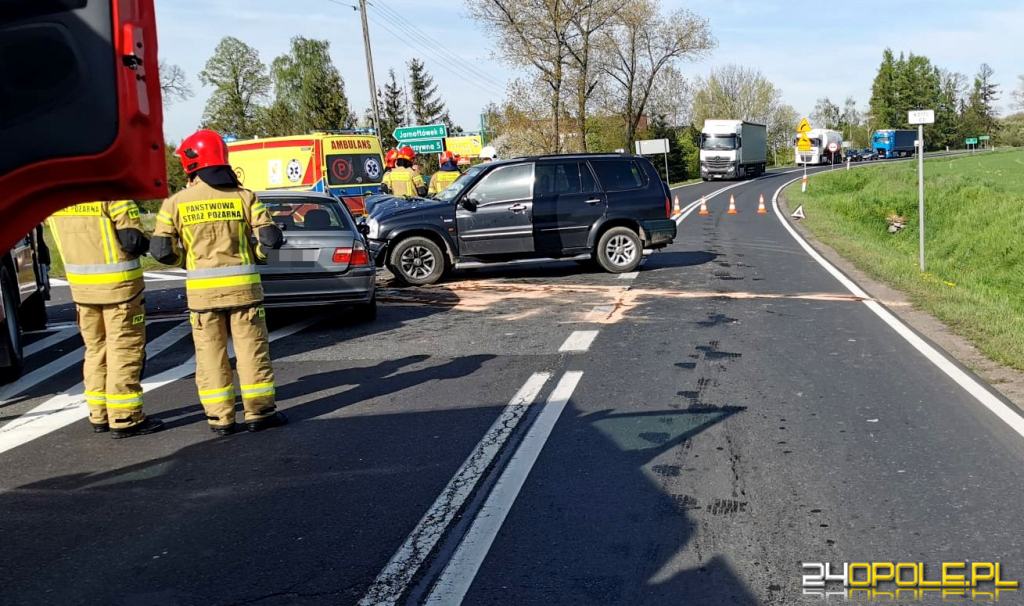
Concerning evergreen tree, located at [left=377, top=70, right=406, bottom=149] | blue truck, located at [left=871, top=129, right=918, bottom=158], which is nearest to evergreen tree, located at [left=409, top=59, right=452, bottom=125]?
evergreen tree, located at [left=377, top=70, right=406, bottom=149]

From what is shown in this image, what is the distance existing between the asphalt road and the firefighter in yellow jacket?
291 millimetres

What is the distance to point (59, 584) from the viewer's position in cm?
385

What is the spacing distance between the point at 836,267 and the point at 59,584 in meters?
13.3

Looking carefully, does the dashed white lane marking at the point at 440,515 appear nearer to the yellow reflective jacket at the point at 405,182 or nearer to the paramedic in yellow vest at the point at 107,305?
the paramedic in yellow vest at the point at 107,305

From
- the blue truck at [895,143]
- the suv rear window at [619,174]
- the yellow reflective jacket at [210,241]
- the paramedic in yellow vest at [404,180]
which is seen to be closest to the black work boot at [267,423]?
the yellow reflective jacket at [210,241]

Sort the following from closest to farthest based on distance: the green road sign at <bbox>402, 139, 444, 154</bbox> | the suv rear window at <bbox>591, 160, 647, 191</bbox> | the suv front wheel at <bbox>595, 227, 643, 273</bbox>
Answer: the suv front wheel at <bbox>595, 227, 643, 273</bbox> → the suv rear window at <bbox>591, 160, 647, 191</bbox> → the green road sign at <bbox>402, 139, 444, 154</bbox>

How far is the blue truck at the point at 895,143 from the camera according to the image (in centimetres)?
9606

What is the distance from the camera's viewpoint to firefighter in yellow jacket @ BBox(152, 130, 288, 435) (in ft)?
20.3

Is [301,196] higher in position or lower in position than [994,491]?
higher

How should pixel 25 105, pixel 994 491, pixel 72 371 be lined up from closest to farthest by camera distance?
pixel 25 105 → pixel 994 491 → pixel 72 371

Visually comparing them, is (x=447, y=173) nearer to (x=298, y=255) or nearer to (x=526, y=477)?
(x=298, y=255)

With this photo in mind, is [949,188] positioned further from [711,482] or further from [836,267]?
[711,482]

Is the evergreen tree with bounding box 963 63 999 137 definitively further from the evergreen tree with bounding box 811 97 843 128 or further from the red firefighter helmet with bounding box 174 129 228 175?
the red firefighter helmet with bounding box 174 129 228 175

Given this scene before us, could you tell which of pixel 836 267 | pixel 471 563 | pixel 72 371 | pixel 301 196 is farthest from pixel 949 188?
pixel 471 563
